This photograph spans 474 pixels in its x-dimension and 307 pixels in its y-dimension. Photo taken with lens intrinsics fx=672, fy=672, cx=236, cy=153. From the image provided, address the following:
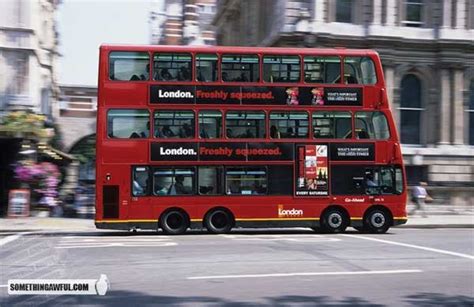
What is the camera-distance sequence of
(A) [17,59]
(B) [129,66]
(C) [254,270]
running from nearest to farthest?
(C) [254,270] → (B) [129,66] → (A) [17,59]

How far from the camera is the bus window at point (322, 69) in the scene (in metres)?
20.0

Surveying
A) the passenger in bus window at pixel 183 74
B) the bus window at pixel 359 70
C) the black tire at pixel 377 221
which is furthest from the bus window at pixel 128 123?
the black tire at pixel 377 221

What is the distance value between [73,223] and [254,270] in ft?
44.7

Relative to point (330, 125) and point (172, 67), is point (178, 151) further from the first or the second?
point (330, 125)

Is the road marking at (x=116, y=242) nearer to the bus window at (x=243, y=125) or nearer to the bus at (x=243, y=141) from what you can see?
the bus at (x=243, y=141)

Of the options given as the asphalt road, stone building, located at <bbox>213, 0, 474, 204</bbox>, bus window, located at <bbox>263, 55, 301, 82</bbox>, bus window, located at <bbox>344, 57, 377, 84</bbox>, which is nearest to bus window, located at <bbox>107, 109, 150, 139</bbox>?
the asphalt road

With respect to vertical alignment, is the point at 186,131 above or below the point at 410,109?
below

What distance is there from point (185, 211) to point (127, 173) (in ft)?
6.49

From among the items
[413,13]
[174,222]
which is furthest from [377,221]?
[413,13]

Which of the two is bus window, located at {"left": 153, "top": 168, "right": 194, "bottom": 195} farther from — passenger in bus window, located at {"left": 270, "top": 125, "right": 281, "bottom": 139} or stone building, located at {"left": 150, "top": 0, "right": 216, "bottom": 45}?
stone building, located at {"left": 150, "top": 0, "right": 216, "bottom": 45}

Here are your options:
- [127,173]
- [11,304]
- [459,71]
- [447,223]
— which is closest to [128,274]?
[11,304]

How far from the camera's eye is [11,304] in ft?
23.5

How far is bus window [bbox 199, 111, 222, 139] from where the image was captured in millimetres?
19219

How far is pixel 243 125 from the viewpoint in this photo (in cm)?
1942
